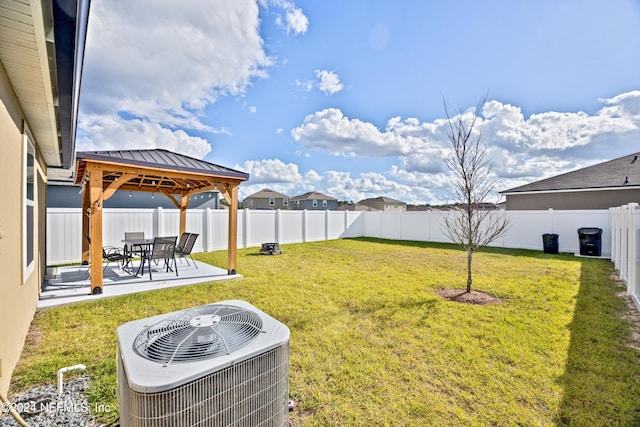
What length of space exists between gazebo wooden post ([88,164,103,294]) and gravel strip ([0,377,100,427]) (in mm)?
3260

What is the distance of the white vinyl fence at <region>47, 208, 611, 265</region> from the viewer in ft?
28.8

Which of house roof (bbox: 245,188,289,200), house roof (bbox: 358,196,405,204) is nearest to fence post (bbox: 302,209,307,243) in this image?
house roof (bbox: 245,188,289,200)

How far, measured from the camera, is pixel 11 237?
9.57 ft

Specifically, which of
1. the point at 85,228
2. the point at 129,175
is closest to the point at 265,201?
the point at 85,228

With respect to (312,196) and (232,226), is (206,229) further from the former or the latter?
(312,196)

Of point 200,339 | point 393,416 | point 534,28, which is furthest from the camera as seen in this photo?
point 534,28

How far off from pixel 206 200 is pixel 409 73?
18.0 m

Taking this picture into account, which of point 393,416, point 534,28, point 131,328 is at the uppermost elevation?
point 534,28

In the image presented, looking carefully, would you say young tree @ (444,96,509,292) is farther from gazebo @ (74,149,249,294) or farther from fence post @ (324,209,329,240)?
fence post @ (324,209,329,240)

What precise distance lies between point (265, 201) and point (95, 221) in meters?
34.0

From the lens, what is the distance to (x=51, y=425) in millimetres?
2184

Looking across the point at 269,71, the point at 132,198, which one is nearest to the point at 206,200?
the point at 132,198

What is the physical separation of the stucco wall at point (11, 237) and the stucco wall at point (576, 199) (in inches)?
752

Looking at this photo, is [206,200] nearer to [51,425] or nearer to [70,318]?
[70,318]
